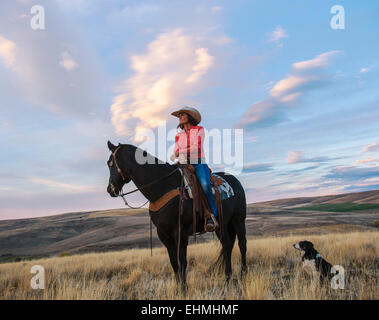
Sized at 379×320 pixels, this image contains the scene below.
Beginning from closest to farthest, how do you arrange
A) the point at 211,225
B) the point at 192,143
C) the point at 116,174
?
the point at 116,174 → the point at 211,225 → the point at 192,143

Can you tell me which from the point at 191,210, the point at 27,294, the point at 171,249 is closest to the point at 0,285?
the point at 27,294

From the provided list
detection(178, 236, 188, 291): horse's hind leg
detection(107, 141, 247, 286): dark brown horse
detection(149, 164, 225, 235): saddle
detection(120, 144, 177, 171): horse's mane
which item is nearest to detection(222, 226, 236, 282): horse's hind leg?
detection(149, 164, 225, 235): saddle

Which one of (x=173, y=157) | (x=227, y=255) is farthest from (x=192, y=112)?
(x=227, y=255)

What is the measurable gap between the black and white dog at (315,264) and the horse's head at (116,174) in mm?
4707

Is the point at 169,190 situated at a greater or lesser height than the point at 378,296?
greater

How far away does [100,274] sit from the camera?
8.84 m

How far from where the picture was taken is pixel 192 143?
6.01 meters

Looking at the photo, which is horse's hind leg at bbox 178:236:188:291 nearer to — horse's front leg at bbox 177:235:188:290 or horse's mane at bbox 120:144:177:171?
horse's front leg at bbox 177:235:188:290

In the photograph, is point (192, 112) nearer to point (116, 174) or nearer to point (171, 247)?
point (116, 174)

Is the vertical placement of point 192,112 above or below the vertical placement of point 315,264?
above

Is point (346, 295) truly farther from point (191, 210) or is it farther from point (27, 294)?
point (27, 294)

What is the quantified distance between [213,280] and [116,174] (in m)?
3.57

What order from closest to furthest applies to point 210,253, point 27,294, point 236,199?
point 27,294 → point 236,199 → point 210,253
